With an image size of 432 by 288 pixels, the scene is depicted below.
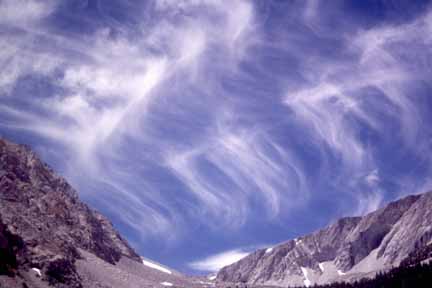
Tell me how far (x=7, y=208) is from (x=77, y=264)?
32.6 metres

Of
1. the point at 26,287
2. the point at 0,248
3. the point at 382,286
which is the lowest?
the point at 26,287

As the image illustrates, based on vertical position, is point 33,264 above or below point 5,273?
above

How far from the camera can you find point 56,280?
164 m

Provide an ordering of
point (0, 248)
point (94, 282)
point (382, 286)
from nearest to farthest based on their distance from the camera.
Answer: point (0, 248), point (94, 282), point (382, 286)

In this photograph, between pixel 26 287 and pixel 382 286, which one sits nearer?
pixel 26 287

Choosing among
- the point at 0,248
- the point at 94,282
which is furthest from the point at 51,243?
the point at 0,248

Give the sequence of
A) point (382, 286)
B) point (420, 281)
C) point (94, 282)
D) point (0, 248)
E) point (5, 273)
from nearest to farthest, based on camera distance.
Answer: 1. point (5, 273)
2. point (0, 248)
3. point (420, 281)
4. point (94, 282)
5. point (382, 286)

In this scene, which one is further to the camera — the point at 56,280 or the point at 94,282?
the point at 94,282

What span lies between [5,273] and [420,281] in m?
117

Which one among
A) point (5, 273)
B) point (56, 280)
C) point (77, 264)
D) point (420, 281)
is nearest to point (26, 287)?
point (5, 273)

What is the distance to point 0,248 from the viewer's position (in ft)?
481

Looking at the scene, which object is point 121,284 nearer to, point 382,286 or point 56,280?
point 56,280

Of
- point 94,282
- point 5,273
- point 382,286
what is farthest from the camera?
point 382,286

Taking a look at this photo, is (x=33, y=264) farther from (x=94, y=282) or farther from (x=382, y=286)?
(x=382, y=286)
